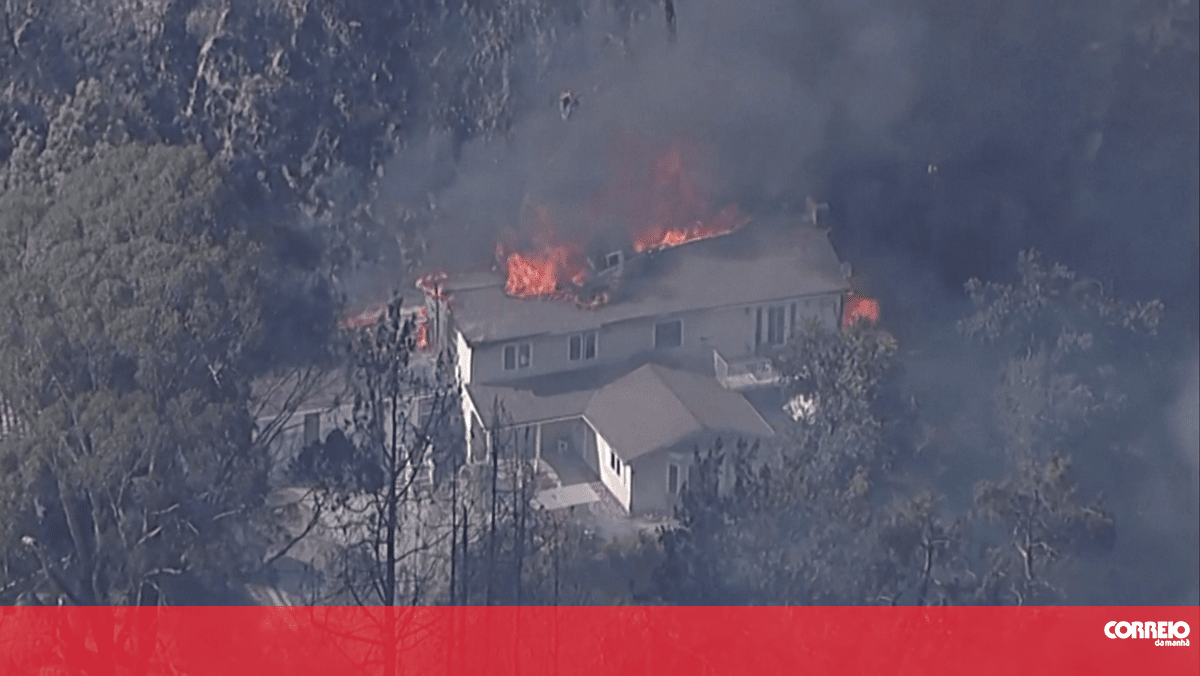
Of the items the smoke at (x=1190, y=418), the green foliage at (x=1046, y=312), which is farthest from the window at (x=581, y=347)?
the smoke at (x=1190, y=418)

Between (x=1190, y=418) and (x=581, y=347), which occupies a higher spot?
(x=581, y=347)

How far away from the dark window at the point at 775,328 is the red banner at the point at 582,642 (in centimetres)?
209

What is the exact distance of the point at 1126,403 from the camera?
1298 centimetres

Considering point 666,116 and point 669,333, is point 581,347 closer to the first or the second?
point 669,333

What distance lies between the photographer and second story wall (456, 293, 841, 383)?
12.1 m

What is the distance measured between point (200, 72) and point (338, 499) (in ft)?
11.6

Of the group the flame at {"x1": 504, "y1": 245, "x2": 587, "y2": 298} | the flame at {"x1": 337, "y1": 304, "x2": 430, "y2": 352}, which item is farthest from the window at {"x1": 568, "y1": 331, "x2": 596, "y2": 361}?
the flame at {"x1": 337, "y1": 304, "x2": 430, "y2": 352}

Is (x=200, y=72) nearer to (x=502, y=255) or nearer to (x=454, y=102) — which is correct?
(x=454, y=102)

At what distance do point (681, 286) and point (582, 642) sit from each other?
2.85 meters

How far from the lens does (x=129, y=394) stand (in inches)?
423

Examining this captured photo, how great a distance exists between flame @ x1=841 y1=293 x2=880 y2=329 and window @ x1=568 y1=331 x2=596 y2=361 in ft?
6.79

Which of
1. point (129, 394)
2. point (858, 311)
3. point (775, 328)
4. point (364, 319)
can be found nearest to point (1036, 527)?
point (858, 311)

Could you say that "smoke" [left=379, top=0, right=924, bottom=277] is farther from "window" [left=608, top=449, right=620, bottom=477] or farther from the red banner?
the red banner

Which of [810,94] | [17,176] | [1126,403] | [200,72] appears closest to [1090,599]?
[1126,403]
